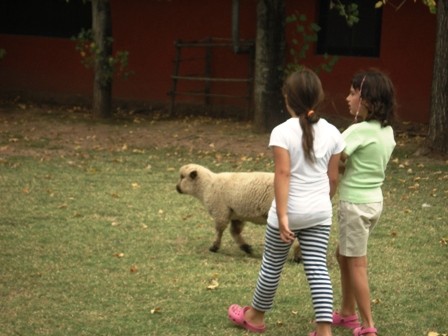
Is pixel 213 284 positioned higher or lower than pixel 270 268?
lower

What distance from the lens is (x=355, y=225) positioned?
587 centimetres

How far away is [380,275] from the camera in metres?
7.79

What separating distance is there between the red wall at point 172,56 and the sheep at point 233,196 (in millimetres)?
9181

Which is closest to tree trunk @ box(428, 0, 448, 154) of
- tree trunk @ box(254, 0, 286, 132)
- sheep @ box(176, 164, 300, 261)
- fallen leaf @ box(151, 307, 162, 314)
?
tree trunk @ box(254, 0, 286, 132)

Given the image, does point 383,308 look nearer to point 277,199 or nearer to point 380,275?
point 380,275

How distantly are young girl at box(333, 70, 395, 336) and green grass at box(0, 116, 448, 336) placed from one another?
51cm

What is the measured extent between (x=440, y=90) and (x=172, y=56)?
23.1 ft

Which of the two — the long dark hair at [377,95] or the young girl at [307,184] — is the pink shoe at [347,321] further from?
the long dark hair at [377,95]

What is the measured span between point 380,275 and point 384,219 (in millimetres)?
2484

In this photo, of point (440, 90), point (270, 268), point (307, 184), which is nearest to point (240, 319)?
point (270, 268)

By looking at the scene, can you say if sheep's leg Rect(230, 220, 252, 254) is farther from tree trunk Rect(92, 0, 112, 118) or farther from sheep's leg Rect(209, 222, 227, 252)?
tree trunk Rect(92, 0, 112, 118)

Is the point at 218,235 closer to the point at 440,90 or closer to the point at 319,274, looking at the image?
the point at 319,274

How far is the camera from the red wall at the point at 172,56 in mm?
17094

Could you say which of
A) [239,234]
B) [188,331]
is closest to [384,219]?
[239,234]
